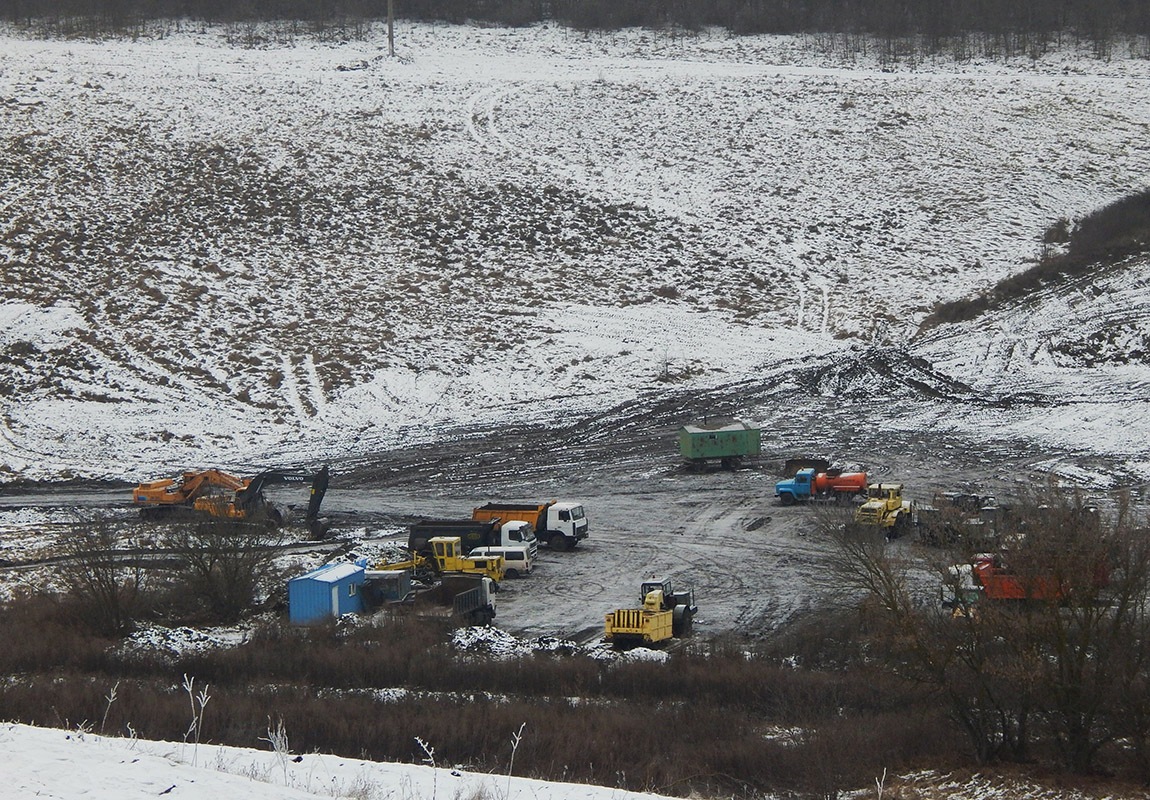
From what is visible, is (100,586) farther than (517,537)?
No

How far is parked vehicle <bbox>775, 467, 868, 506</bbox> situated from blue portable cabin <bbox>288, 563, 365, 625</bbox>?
1308 cm

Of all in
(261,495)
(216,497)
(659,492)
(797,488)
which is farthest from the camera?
(659,492)

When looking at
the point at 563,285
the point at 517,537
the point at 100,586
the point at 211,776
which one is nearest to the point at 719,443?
the point at 517,537

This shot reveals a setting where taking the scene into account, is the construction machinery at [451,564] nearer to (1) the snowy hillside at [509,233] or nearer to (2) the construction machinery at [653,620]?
(2) the construction machinery at [653,620]

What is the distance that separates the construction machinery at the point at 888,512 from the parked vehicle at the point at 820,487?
5.55 ft

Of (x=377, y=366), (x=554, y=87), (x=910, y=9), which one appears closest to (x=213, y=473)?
(x=377, y=366)

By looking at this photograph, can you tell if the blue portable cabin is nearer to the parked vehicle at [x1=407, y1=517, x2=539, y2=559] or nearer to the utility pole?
the parked vehicle at [x1=407, y1=517, x2=539, y2=559]

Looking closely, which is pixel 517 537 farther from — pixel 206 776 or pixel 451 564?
pixel 206 776

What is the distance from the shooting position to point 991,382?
42031mm

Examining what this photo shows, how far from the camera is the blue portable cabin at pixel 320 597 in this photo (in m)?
23.0

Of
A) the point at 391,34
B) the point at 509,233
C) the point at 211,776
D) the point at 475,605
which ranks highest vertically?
the point at 391,34

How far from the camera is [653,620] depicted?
20781 mm

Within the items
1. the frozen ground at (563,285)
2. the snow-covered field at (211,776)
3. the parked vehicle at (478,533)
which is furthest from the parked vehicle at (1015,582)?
the parked vehicle at (478,533)

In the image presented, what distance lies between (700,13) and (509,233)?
3247cm
